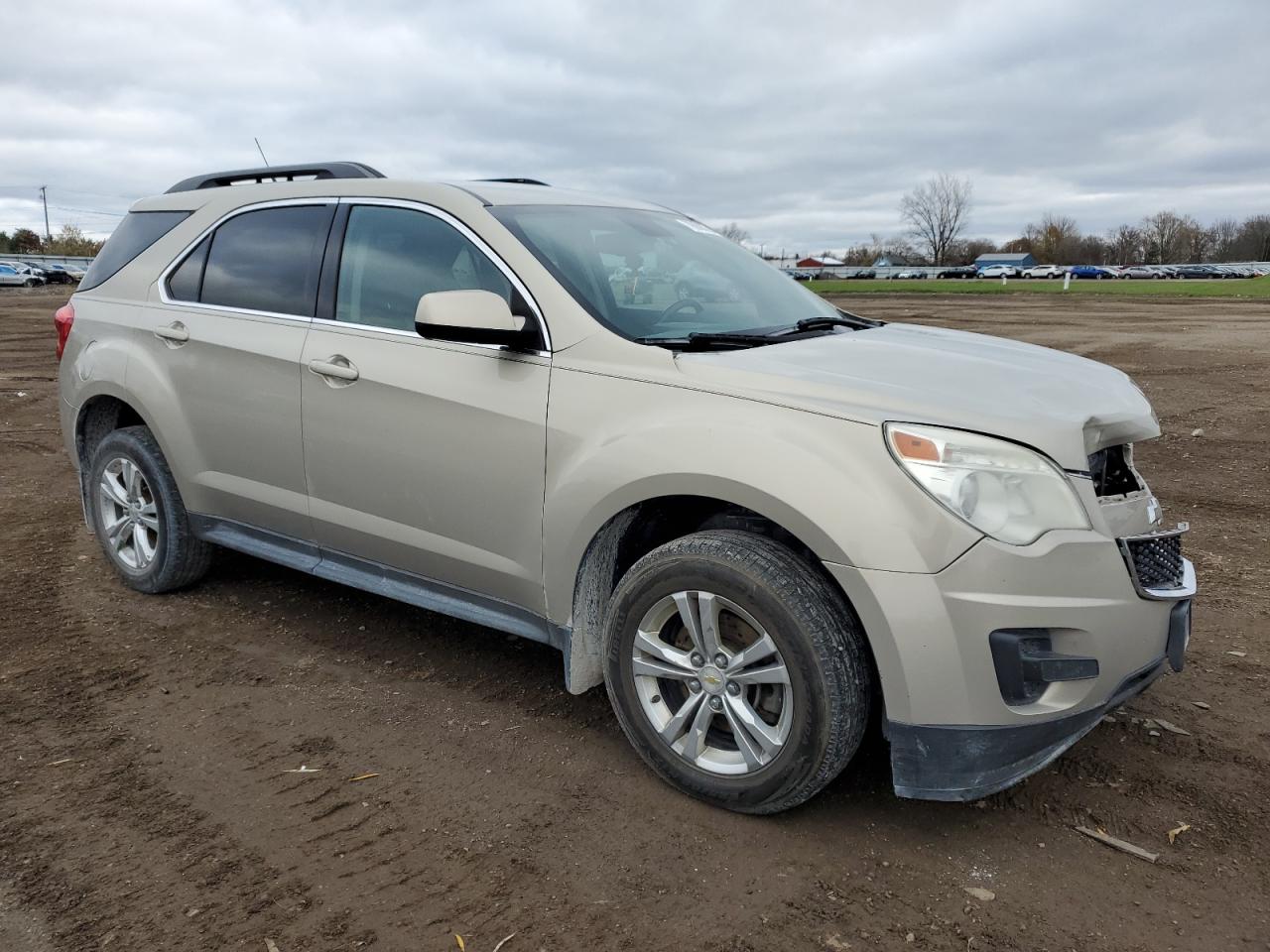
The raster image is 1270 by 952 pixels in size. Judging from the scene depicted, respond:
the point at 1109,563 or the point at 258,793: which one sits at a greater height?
the point at 1109,563

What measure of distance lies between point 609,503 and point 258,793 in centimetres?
Answer: 139

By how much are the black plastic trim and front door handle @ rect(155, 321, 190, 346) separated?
3.31 metres

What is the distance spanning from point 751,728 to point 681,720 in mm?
240

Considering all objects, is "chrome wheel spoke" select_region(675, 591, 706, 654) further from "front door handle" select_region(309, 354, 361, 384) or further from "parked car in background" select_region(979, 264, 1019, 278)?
"parked car in background" select_region(979, 264, 1019, 278)

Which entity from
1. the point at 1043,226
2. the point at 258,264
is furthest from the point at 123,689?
the point at 1043,226

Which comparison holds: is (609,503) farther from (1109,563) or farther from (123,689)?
(123,689)

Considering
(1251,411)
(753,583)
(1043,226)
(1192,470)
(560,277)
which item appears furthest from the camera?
(1043,226)

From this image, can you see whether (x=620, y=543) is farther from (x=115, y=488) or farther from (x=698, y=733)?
Result: (x=115, y=488)

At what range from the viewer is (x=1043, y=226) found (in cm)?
12075

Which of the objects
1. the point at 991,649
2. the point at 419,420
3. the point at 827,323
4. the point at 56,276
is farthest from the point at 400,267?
the point at 56,276

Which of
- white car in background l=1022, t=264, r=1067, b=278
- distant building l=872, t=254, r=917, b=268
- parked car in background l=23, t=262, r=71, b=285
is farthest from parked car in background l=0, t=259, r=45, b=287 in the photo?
distant building l=872, t=254, r=917, b=268

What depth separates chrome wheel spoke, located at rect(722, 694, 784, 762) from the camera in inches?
111

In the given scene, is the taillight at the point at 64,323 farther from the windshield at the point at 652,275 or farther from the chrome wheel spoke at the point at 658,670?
Answer: the chrome wheel spoke at the point at 658,670

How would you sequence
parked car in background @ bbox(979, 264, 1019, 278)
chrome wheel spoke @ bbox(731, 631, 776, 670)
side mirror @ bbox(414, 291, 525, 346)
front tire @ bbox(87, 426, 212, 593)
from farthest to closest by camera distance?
1. parked car in background @ bbox(979, 264, 1019, 278)
2. front tire @ bbox(87, 426, 212, 593)
3. side mirror @ bbox(414, 291, 525, 346)
4. chrome wheel spoke @ bbox(731, 631, 776, 670)
